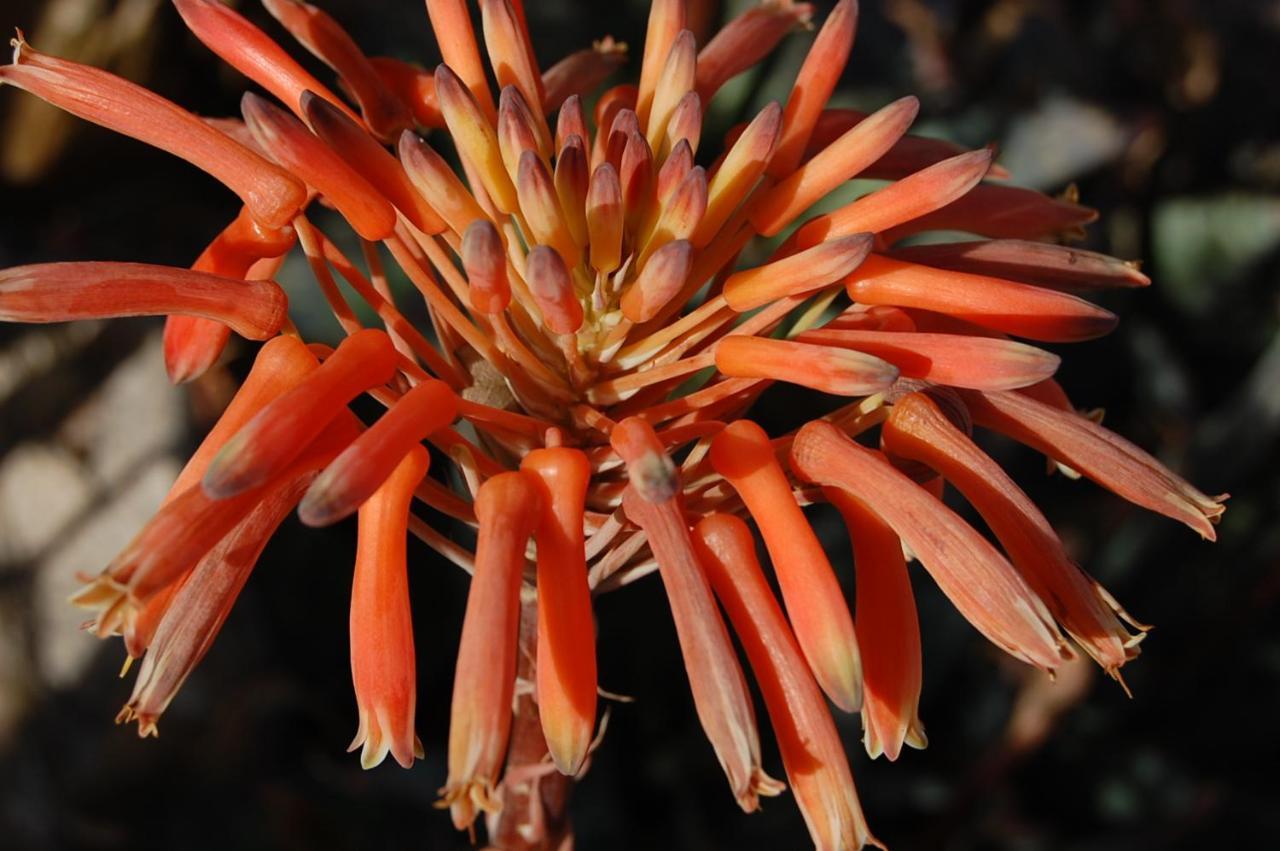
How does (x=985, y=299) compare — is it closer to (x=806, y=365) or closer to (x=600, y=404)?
(x=806, y=365)

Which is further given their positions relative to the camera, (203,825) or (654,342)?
(203,825)

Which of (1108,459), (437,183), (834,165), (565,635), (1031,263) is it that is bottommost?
(1108,459)

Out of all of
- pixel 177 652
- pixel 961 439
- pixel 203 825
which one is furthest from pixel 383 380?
pixel 203 825

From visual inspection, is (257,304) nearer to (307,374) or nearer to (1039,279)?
(307,374)

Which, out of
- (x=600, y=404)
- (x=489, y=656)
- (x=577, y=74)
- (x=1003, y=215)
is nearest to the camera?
(x=489, y=656)

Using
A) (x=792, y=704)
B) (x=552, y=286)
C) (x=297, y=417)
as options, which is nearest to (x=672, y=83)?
(x=552, y=286)

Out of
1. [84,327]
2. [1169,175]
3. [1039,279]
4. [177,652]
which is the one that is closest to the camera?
[177,652]

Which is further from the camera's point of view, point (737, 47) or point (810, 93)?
point (737, 47)

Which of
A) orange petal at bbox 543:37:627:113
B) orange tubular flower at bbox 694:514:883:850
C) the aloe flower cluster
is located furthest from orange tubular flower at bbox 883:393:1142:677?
orange petal at bbox 543:37:627:113
